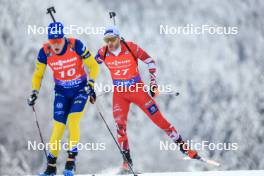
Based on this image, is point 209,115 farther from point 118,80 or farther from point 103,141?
point 118,80

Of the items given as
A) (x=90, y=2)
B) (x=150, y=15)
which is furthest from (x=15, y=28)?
(x=150, y=15)

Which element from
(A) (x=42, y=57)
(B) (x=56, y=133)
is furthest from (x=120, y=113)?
(A) (x=42, y=57)

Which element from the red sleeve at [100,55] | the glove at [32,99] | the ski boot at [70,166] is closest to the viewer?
the ski boot at [70,166]

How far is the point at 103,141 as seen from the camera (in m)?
7.62

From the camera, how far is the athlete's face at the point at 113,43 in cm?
571

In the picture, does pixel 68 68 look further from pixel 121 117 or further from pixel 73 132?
pixel 121 117

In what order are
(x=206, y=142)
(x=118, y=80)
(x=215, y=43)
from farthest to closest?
(x=206, y=142) → (x=215, y=43) → (x=118, y=80)

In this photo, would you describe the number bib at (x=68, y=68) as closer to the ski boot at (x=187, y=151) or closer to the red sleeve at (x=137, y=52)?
the red sleeve at (x=137, y=52)

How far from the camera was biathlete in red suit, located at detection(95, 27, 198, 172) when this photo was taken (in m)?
5.83

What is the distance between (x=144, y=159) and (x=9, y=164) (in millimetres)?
2452

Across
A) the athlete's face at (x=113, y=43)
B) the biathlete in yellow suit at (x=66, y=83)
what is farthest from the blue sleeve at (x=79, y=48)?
the athlete's face at (x=113, y=43)

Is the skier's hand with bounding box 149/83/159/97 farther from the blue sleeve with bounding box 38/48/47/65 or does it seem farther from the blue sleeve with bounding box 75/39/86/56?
the blue sleeve with bounding box 38/48/47/65

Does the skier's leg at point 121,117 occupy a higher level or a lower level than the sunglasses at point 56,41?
lower

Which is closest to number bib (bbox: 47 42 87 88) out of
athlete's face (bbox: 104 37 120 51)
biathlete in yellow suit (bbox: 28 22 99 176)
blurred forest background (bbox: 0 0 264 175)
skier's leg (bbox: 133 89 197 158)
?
biathlete in yellow suit (bbox: 28 22 99 176)
